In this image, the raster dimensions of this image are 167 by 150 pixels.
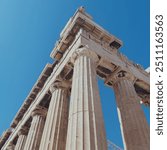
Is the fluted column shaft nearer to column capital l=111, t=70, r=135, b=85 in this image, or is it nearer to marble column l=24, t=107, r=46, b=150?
marble column l=24, t=107, r=46, b=150

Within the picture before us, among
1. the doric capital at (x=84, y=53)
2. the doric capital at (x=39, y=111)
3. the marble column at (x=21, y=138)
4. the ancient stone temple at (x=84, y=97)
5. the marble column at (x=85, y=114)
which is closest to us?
the marble column at (x=85, y=114)

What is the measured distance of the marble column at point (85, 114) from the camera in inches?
540

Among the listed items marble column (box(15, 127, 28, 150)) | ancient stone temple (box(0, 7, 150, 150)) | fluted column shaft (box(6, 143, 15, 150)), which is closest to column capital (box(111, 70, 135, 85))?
ancient stone temple (box(0, 7, 150, 150))

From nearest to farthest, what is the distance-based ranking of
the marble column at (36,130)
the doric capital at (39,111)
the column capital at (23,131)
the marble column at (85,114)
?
the marble column at (85,114)
the marble column at (36,130)
the doric capital at (39,111)
the column capital at (23,131)

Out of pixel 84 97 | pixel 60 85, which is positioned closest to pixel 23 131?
pixel 60 85

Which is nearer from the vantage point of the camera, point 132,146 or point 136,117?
point 132,146

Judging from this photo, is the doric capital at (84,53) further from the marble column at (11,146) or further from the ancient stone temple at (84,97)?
the marble column at (11,146)

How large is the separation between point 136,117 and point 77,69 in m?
7.40

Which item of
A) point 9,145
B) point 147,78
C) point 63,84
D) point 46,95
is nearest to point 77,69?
point 63,84

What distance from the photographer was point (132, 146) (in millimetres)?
19094

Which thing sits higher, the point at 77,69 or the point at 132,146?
the point at 77,69

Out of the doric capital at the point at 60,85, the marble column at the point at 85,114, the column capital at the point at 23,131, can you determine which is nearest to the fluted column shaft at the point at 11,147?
the column capital at the point at 23,131

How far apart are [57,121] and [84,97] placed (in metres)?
5.51

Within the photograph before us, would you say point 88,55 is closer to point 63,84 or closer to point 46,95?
point 63,84
